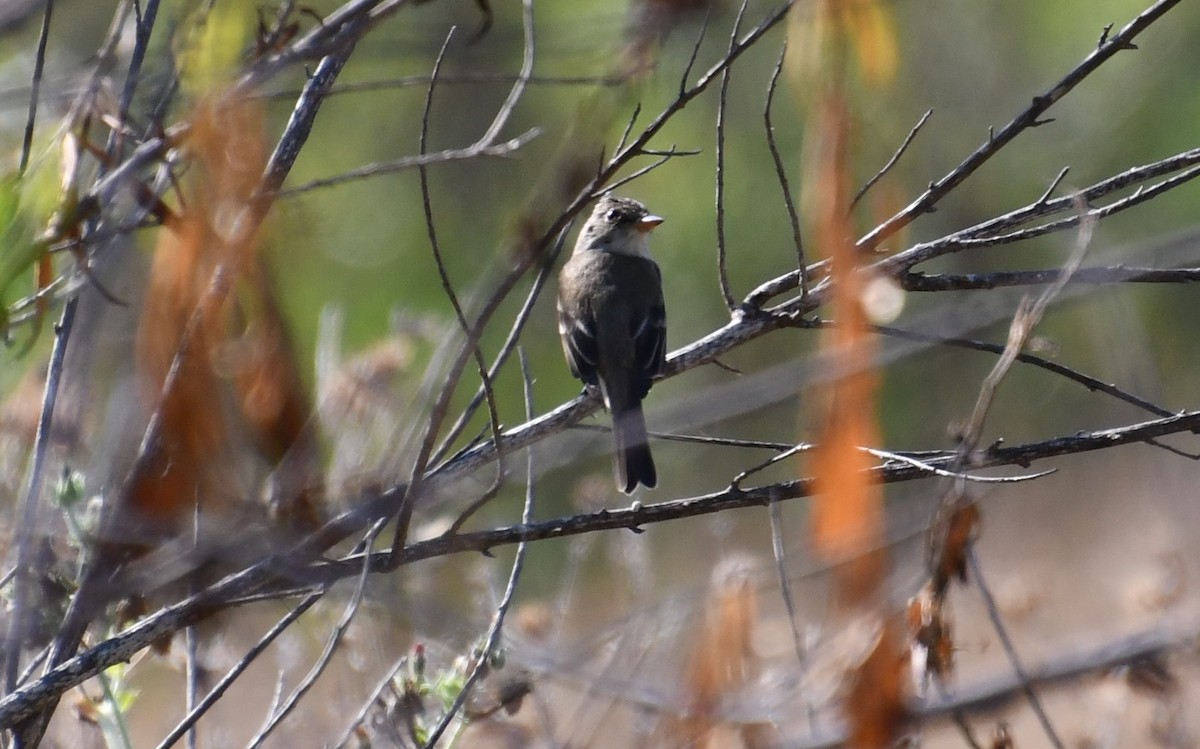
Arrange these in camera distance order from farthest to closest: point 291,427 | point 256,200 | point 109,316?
point 109,316
point 256,200
point 291,427

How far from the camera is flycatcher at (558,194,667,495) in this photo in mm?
5906

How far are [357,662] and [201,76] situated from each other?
3034 mm

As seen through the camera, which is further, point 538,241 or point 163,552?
point 163,552

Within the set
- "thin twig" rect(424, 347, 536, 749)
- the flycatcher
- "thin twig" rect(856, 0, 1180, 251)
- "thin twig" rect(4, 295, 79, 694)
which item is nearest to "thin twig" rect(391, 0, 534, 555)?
"thin twig" rect(424, 347, 536, 749)

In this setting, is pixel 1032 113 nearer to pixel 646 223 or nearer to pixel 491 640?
pixel 491 640

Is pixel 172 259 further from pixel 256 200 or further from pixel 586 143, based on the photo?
pixel 586 143

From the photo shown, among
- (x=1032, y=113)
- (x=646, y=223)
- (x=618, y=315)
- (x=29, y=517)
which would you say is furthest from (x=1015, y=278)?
(x=646, y=223)

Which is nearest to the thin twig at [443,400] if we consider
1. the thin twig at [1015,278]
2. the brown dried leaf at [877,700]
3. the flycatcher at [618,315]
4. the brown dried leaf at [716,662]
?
the brown dried leaf at [716,662]

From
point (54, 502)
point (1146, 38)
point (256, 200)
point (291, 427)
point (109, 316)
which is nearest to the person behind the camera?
point (291, 427)

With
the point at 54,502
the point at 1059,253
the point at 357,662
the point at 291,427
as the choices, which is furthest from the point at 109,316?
the point at 1059,253

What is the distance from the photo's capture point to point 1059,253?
47.7ft

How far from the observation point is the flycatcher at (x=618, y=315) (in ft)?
19.4

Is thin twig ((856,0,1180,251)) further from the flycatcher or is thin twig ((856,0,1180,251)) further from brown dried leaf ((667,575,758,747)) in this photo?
the flycatcher

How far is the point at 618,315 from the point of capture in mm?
6699
